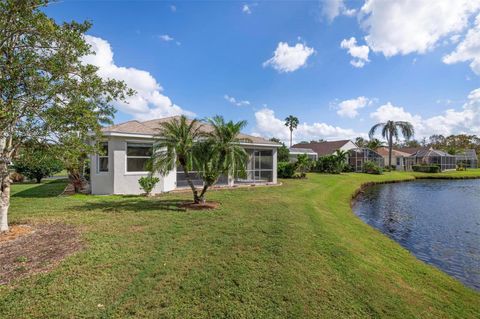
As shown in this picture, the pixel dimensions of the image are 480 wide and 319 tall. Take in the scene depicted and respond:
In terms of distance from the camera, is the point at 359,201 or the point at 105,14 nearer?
the point at 105,14

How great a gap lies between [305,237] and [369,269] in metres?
2.09

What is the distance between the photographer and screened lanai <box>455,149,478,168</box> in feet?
192

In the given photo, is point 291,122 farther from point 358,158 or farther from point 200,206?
point 200,206

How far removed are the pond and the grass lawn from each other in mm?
1772

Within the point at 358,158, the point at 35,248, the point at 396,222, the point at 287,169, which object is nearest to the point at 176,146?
the point at 35,248

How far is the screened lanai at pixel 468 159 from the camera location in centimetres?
5866

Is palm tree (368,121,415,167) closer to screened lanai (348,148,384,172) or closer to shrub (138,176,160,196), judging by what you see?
screened lanai (348,148,384,172)

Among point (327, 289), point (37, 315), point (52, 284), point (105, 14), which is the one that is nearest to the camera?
point (37, 315)

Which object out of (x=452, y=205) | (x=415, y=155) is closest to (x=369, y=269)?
(x=452, y=205)

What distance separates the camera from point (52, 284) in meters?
4.64

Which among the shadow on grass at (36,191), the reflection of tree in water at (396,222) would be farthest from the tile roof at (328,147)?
the shadow on grass at (36,191)

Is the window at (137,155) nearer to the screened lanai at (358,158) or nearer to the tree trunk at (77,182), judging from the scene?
the tree trunk at (77,182)

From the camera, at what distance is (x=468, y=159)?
59344 mm

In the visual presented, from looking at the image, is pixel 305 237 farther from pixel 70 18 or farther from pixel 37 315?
pixel 70 18
